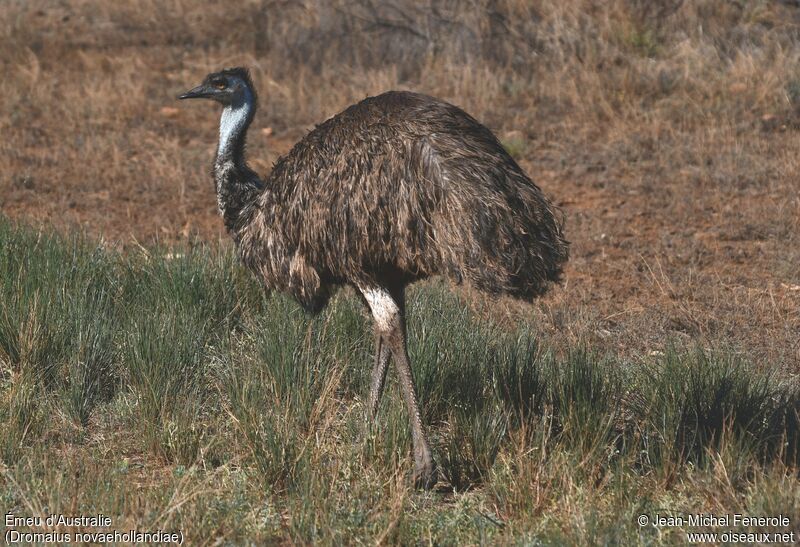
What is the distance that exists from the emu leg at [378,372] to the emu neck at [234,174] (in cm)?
83

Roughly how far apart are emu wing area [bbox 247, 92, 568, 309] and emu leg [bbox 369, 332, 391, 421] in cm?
47

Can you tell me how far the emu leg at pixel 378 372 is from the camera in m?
5.53

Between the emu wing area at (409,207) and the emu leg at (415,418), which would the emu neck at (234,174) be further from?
the emu leg at (415,418)

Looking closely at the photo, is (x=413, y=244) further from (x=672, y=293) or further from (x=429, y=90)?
(x=429, y=90)

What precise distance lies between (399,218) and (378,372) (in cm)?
105

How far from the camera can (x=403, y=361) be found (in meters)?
5.21

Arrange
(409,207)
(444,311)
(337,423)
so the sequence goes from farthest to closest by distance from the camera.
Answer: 1. (444,311)
2. (337,423)
3. (409,207)

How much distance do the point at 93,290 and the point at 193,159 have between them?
4.08 m

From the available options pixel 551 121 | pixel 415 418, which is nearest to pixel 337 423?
pixel 415 418

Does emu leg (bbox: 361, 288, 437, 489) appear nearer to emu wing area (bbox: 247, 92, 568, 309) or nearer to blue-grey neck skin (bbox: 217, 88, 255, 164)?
emu wing area (bbox: 247, 92, 568, 309)

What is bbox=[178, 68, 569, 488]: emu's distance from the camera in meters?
4.71
